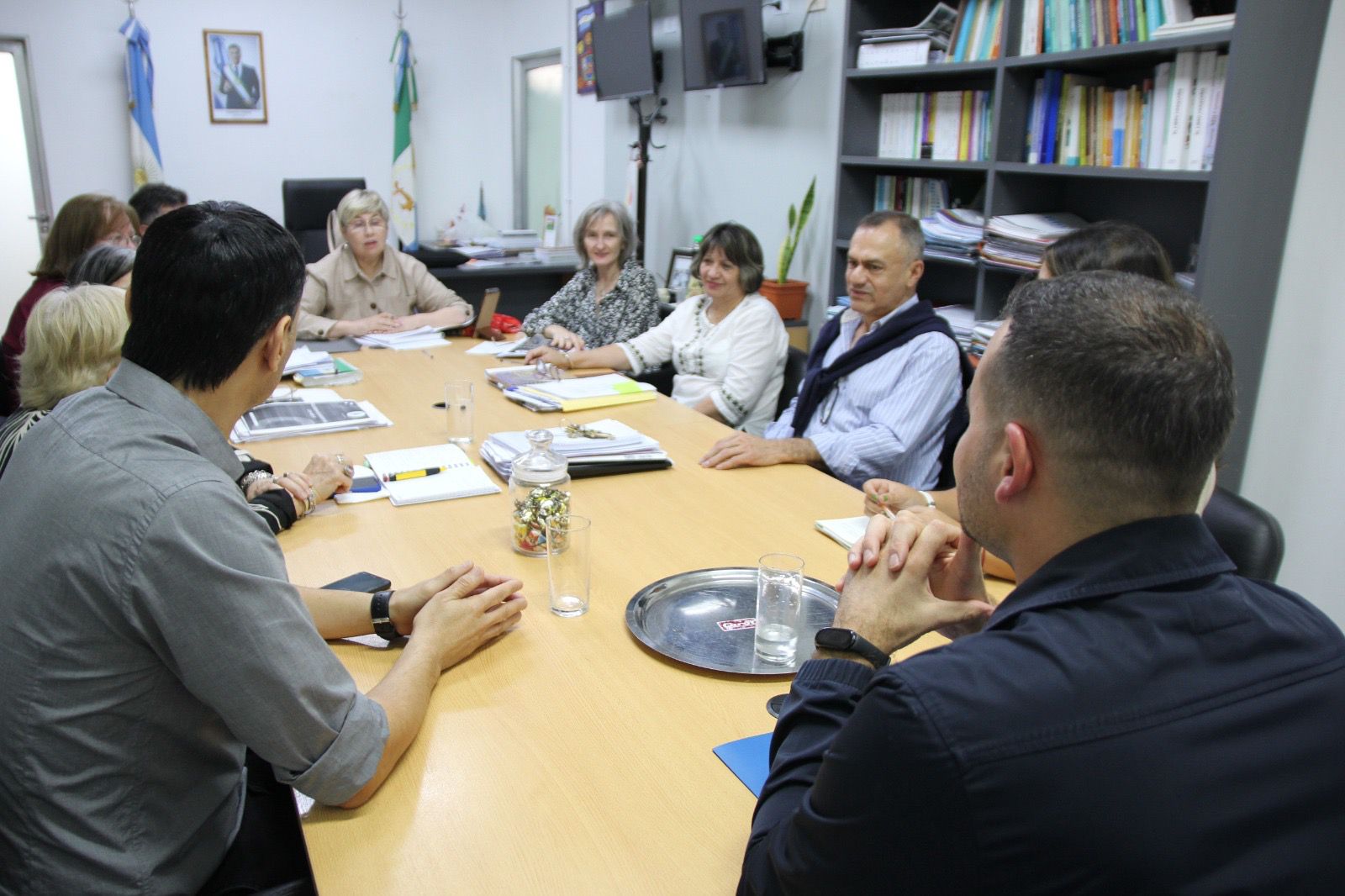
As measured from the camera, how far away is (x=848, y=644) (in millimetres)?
1090

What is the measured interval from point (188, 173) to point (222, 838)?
6398 millimetres

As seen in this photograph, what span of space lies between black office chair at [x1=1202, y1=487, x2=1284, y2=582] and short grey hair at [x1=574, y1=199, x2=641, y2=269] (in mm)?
2685

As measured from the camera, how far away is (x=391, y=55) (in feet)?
22.8

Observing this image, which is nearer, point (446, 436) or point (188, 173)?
point (446, 436)

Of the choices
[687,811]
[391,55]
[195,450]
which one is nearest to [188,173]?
[391,55]

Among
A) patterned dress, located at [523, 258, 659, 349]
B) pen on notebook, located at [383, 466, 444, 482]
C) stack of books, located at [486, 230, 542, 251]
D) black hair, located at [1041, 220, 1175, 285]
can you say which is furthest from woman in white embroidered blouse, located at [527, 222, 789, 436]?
stack of books, located at [486, 230, 542, 251]

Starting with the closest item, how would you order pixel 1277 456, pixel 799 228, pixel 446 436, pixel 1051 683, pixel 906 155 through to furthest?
pixel 1051 683, pixel 446 436, pixel 1277 456, pixel 906 155, pixel 799 228

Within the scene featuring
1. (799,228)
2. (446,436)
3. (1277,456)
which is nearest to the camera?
(446,436)

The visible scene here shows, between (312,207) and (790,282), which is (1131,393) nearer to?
(790,282)

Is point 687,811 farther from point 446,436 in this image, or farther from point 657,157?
point 657,157

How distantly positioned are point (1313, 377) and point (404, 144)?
5968mm

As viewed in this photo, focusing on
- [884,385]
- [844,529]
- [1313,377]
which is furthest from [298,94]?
[1313,377]

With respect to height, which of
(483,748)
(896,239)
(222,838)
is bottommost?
(222,838)

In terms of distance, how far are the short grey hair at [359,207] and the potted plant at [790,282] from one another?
1740 mm
